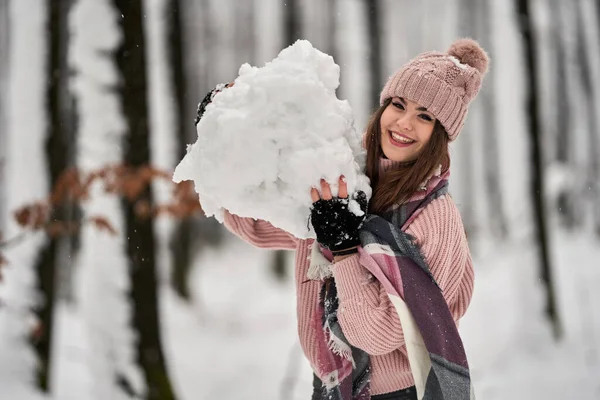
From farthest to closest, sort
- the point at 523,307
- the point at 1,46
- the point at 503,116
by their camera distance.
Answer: the point at 503,116 < the point at 1,46 < the point at 523,307

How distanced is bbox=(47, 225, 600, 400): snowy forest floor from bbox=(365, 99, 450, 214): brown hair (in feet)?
10.6

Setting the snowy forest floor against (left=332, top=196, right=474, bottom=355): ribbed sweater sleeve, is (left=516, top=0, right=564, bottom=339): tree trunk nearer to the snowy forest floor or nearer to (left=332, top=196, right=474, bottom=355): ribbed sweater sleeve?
the snowy forest floor

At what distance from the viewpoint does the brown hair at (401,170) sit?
187 cm

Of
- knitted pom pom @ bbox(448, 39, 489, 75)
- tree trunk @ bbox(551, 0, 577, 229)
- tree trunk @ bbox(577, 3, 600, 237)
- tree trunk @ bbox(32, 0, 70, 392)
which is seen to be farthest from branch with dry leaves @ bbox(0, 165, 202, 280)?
tree trunk @ bbox(577, 3, 600, 237)

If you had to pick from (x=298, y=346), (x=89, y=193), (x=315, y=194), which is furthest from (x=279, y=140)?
(x=298, y=346)

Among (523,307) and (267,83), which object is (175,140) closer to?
(523,307)

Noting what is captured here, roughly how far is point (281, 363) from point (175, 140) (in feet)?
16.9

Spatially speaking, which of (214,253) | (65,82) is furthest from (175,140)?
(214,253)

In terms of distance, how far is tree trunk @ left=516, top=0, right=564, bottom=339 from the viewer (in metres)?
6.72

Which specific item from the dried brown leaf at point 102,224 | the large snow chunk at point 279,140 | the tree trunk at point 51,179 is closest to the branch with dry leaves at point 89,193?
the dried brown leaf at point 102,224

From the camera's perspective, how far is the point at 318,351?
2029 mm

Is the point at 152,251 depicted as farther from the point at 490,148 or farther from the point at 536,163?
the point at 490,148

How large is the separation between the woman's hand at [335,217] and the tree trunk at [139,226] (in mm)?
2542

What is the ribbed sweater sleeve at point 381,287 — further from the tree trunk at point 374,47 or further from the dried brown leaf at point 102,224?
the tree trunk at point 374,47
